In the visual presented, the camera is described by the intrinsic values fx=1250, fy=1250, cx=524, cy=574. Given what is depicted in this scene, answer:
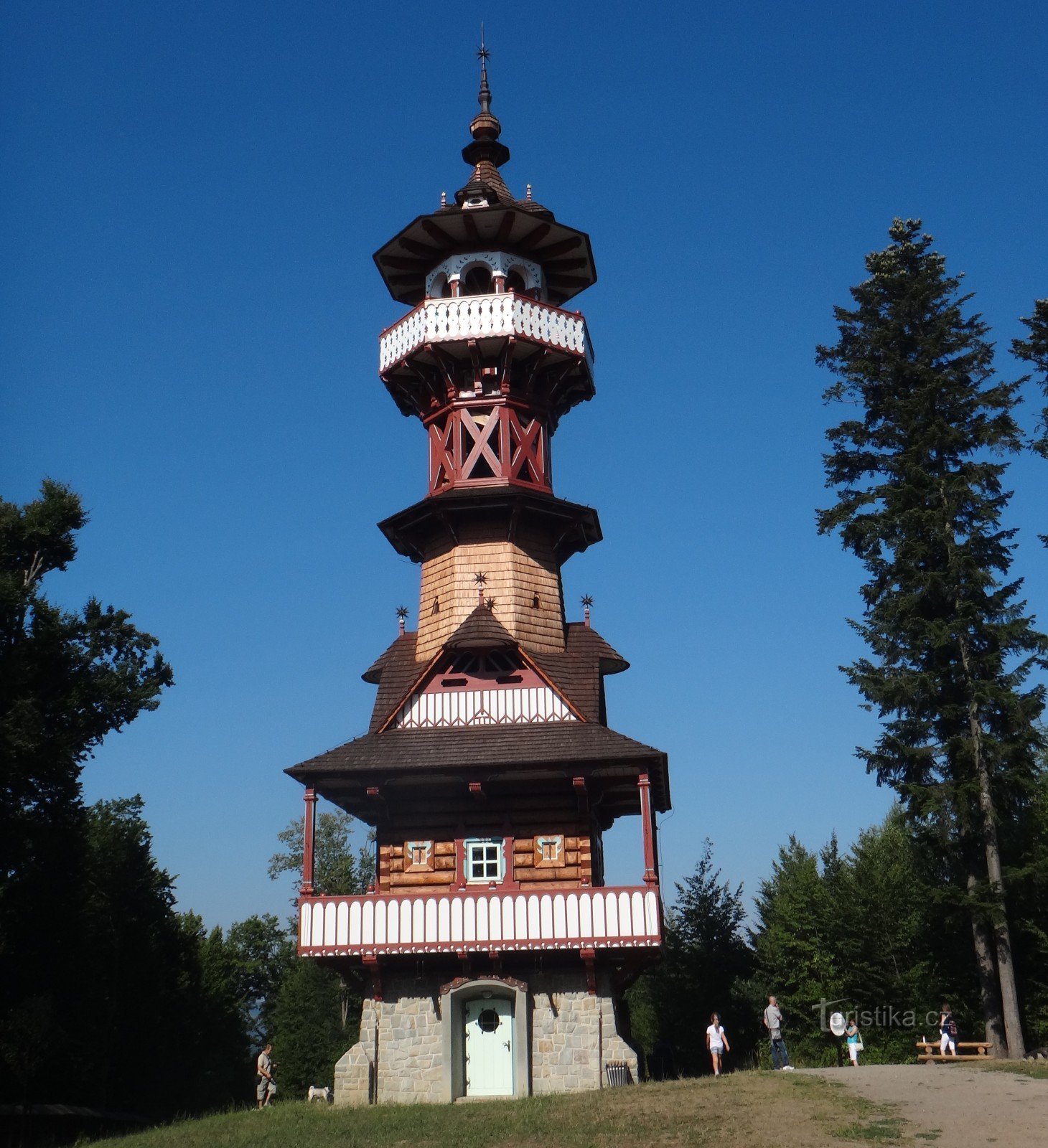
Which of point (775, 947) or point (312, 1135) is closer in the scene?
point (312, 1135)

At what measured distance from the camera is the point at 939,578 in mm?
26859

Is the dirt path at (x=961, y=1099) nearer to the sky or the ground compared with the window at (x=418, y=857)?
nearer to the ground

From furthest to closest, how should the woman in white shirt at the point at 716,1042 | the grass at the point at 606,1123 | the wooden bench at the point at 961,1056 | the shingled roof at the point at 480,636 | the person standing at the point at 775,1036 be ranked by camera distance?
1. the shingled roof at the point at 480,636
2. the woman in white shirt at the point at 716,1042
3. the wooden bench at the point at 961,1056
4. the person standing at the point at 775,1036
5. the grass at the point at 606,1123

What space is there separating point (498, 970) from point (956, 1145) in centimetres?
1017

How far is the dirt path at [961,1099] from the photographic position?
15273mm

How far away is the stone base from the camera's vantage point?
891 inches

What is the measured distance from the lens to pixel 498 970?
23297mm

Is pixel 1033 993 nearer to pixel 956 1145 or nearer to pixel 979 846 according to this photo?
pixel 979 846

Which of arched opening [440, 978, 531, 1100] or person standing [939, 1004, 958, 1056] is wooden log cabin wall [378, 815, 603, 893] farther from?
person standing [939, 1004, 958, 1056]

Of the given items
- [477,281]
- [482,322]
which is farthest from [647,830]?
[477,281]

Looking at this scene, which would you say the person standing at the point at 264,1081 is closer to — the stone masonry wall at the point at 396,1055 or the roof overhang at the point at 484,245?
the stone masonry wall at the point at 396,1055

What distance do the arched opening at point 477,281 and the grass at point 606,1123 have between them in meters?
19.5

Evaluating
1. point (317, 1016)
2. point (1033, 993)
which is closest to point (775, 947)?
point (1033, 993)

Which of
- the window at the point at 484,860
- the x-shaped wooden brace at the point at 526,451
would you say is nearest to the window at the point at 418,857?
the window at the point at 484,860
